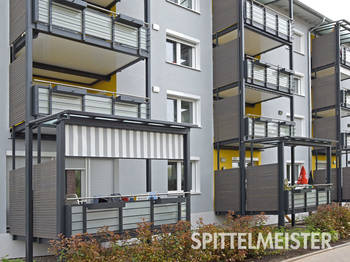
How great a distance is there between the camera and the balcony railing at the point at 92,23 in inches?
461

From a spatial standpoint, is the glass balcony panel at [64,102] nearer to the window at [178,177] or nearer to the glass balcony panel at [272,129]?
the window at [178,177]

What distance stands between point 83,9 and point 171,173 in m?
7.04

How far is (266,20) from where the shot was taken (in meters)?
18.9

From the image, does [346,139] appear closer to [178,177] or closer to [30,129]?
[178,177]

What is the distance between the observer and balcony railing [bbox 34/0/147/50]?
11711mm

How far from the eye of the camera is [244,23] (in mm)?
17969

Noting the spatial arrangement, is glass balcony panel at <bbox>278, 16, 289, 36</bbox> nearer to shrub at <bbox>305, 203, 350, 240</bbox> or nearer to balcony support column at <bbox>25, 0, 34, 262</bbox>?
shrub at <bbox>305, 203, 350, 240</bbox>

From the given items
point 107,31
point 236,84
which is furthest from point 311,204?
point 107,31

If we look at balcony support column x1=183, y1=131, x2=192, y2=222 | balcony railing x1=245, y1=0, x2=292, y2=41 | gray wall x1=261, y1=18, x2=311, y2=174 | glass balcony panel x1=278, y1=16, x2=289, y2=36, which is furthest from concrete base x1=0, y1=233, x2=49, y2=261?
glass balcony panel x1=278, y1=16, x2=289, y2=36

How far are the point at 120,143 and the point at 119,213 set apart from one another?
5.93 ft

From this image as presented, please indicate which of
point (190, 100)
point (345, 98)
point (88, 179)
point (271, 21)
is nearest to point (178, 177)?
point (190, 100)

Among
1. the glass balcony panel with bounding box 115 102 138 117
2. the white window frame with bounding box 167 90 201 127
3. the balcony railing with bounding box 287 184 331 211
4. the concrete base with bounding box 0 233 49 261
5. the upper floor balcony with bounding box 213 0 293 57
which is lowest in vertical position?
the concrete base with bounding box 0 233 49 261

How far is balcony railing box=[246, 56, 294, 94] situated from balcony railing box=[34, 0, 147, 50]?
5.67m

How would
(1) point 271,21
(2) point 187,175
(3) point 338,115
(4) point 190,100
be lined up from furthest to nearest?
(3) point 338,115 → (1) point 271,21 → (4) point 190,100 → (2) point 187,175
